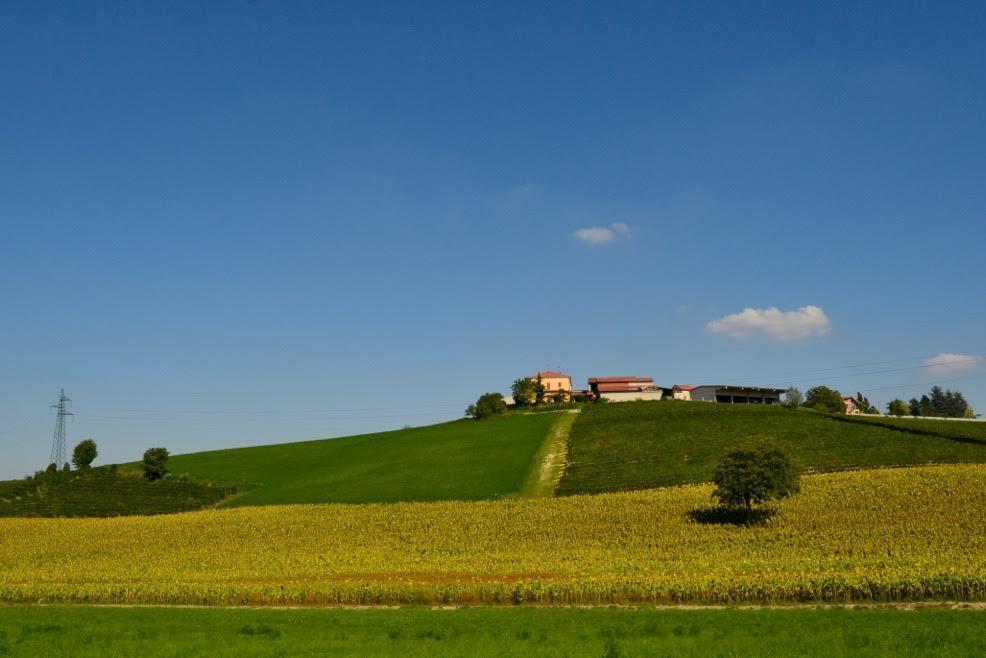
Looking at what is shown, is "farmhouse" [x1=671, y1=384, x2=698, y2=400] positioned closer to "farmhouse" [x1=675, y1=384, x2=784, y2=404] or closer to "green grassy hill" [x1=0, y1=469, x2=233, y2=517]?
"farmhouse" [x1=675, y1=384, x2=784, y2=404]

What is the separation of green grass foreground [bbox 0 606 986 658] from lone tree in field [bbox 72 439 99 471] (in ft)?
301

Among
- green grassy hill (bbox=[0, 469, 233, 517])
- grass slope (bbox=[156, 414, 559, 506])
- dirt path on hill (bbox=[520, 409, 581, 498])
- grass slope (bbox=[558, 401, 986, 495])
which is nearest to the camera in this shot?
dirt path on hill (bbox=[520, 409, 581, 498])

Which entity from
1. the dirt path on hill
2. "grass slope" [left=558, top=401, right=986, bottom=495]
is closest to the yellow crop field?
Answer: the dirt path on hill

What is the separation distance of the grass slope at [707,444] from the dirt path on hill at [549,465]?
1.17m

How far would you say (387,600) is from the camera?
112 ft

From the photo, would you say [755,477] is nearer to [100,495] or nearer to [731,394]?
[100,495]

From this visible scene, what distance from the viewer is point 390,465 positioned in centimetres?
9775

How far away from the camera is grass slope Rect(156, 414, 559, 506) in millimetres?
80188

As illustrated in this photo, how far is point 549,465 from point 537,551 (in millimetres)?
38320

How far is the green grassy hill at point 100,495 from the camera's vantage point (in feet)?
279

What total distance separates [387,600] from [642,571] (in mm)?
12853

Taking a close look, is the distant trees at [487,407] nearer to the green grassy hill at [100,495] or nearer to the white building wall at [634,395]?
the white building wall at [634,395]

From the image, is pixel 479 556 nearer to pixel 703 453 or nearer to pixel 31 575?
pixel 31 575

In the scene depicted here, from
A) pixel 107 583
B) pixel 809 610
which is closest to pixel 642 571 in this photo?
pixel 809 610
